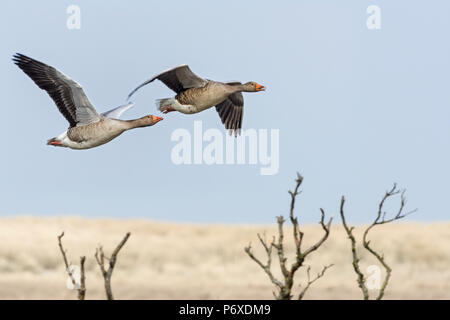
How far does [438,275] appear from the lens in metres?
26.0

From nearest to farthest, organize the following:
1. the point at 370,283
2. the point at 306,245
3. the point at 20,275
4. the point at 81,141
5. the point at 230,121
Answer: the point at 81,141, the point at 230,121, the point at 370,283, the point at 20,275, the point at 306,245

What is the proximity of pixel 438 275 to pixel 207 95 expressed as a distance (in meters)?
15.6

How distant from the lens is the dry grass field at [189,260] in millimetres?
24047

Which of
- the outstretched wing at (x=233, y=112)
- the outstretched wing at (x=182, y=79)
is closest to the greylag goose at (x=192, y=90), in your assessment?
the outstretched wing at (x=182, y=79)

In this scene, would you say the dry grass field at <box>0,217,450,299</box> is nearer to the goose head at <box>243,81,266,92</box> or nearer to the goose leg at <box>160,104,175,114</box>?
the goose head at <box>243,81,266,92</box>

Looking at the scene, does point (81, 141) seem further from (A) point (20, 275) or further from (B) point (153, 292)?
(A) point (20, 275)

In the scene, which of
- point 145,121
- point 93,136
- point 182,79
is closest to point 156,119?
point 145,121

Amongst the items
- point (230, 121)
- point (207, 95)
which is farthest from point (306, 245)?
point (207, 95)

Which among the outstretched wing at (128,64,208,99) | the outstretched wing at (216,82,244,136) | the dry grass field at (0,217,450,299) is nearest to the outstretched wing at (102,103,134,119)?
the outstretched wing at (128,64,208,99)

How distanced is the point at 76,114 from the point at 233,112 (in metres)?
5.34

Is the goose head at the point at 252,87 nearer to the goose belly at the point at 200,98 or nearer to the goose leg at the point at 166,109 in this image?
the goose belly at the point at 200,98

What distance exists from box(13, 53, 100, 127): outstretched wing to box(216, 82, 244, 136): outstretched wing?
4.70 meters

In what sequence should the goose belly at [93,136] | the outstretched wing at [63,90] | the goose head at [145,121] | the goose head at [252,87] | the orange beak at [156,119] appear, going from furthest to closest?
the goose head at [252,87] < the outstretched wing at [63,90] < the orange beak at [156,119] < the goose head at [145,121] < the goose belly at [93,136]
